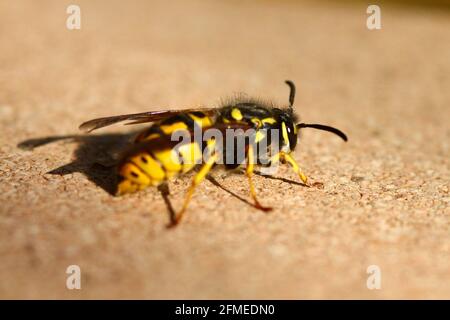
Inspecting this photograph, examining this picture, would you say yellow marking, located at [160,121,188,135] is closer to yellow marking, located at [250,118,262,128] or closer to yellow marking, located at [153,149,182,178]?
yellow marking, located at [153,149,182,178]

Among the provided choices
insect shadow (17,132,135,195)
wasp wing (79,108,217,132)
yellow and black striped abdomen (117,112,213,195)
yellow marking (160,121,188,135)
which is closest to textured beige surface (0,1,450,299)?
insect shadow (17,132,135,195)

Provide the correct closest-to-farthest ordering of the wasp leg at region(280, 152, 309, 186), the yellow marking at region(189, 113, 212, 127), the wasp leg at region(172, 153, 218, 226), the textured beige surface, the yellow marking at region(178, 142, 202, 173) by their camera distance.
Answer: the textured beige surface, the wasp leg at region(172, 153, 218, 226), the yellow marking at region(178, 142, 202, 173), the yellow marking at region(189, 113, 212, 127), the wasp leg at region(280, 152, 309, 186)

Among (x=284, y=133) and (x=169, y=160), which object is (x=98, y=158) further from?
(x=284, y=133)

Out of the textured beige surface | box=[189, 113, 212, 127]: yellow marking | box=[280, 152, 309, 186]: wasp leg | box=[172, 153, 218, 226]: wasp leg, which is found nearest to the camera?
the textured beige surface

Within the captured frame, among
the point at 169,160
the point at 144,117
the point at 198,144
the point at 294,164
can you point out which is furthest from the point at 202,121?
the point at 294,164

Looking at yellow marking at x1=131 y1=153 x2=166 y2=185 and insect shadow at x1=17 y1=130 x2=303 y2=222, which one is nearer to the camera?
yellow marking at x1=131 y1=153 x2=166 y2=185

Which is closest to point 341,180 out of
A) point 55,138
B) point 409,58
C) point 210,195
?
point 210,195

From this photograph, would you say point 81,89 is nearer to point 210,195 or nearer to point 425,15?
point 210,195
